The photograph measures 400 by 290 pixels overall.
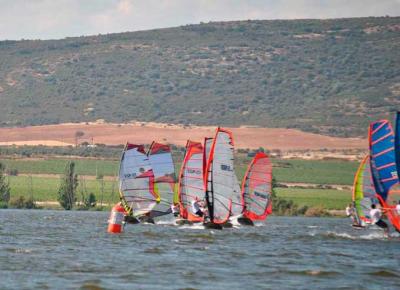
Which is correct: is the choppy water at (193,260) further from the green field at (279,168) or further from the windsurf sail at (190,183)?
the green field at (279,168)

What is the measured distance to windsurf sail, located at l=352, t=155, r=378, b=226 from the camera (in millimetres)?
61281

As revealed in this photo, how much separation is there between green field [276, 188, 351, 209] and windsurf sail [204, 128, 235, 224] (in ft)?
162

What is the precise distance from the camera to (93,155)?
16300 centimetres

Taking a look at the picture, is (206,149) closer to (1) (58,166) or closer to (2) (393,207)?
(2) (393,207)

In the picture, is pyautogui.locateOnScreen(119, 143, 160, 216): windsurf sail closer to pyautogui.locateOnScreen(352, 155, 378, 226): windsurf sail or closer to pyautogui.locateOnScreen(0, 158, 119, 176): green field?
pyautogui.locateOnScreen(352, 155, 378, 226): windsurf sail

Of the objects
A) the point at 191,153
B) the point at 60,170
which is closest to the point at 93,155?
the point at 60,170

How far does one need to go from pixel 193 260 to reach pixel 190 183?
72.9 ft

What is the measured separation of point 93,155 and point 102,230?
98905mm

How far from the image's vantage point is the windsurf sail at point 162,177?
71438 mm

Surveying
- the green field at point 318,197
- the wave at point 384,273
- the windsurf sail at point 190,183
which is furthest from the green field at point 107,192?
the wave at point 384,273

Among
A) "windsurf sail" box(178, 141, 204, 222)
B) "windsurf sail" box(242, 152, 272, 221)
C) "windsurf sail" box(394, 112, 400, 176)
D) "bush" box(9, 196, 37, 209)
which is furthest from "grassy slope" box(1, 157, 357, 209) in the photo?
"windsurf sail" box(394, 112, 400, 176)

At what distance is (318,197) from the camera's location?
120 metres

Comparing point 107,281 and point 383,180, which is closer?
point 107,281

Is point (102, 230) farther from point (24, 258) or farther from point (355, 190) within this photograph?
point (24, 258)
